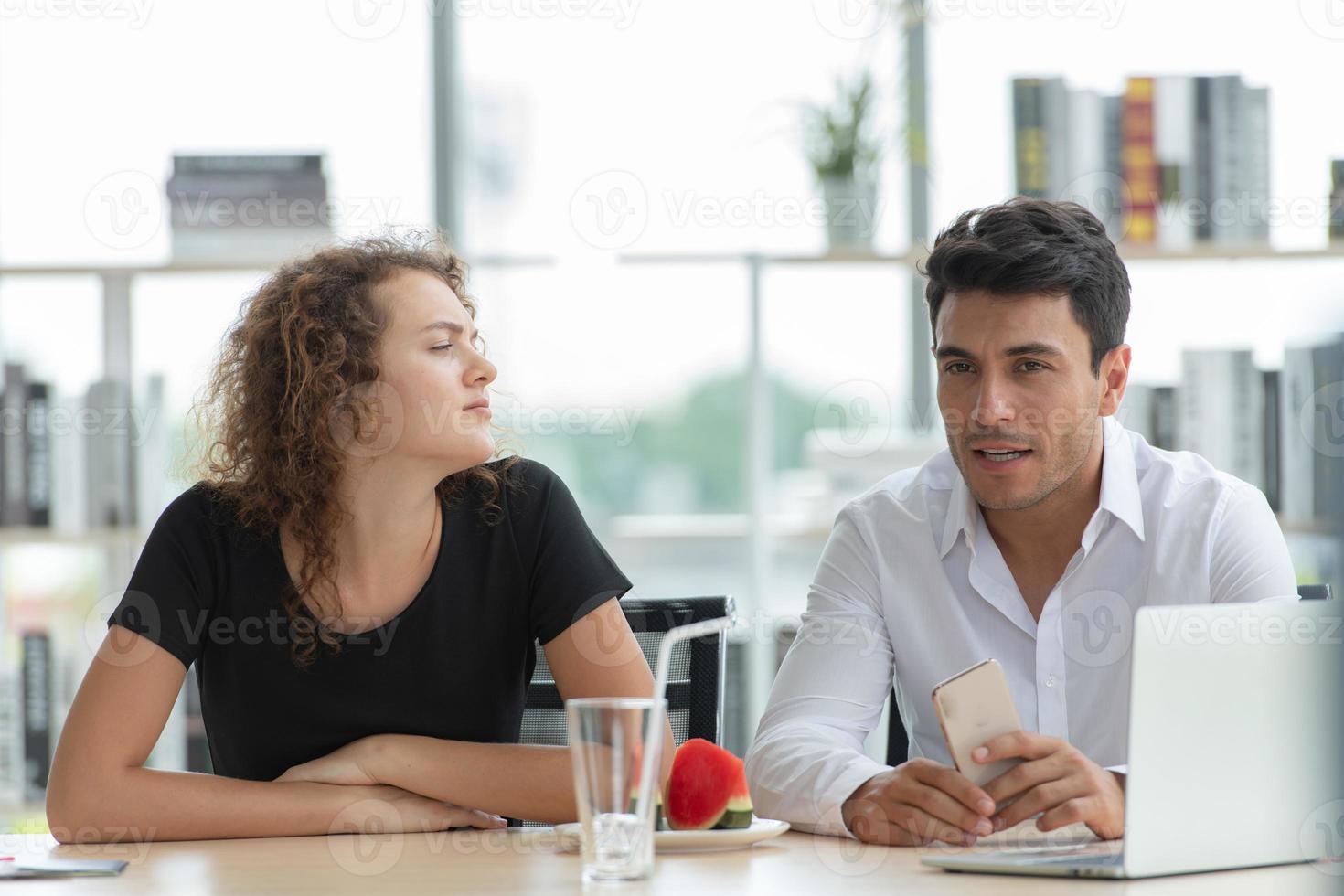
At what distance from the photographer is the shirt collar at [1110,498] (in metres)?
1.66

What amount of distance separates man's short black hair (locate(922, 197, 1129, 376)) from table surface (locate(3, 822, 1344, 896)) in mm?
715

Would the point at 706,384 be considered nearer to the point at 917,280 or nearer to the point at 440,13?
the point at 917,280

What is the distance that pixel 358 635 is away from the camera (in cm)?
161

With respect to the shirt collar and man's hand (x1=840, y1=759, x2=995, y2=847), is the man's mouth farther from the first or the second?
man's hand (x1=840, y1=759, x2=995, y2=847)

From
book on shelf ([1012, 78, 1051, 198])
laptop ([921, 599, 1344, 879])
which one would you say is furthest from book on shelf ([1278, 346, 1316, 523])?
laptop ([921, 599, 1344, 879])

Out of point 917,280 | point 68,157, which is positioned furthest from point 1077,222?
point 68,157

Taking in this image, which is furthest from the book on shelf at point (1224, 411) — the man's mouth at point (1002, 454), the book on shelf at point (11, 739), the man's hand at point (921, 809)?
the book on shelf at point (11, 739)

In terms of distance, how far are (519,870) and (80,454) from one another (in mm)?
→ 2065

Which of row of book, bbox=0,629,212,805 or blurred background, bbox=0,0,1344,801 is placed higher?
blurred background, bbox=0,0,1344,801

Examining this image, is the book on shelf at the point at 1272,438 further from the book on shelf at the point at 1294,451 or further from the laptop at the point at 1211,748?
the laptop at the point at 1211,748

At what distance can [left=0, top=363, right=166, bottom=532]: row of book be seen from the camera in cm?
277

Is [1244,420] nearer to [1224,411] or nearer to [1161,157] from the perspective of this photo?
[1224,411]

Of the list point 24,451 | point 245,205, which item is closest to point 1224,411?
point 245,205

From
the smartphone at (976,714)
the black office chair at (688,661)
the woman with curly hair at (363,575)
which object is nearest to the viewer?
the smartphone at (976,714)
